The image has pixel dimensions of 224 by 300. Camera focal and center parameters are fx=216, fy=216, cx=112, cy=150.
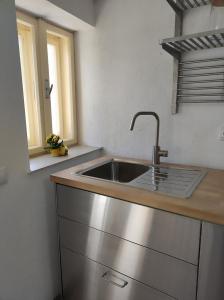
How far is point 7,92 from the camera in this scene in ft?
3.51

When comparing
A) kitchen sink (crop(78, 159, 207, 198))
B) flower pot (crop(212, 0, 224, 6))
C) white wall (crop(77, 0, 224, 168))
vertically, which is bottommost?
kitchen sink (crop(78, 159, 207, 198))

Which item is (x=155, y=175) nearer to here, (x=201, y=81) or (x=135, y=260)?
(x=135, y=260)

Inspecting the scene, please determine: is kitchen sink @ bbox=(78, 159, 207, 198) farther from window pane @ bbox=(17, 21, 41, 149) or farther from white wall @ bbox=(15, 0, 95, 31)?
white wall @ bbox=(15, 0, 95, 31)

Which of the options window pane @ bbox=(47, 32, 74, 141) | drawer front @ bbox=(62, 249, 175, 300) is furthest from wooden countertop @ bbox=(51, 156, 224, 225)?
window pane @ bbox=(47, 32, 74, 141)

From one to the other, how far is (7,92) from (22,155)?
1.10 feet

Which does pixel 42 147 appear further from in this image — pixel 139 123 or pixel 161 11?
pixel 161 11

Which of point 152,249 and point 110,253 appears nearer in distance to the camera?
point 152,249

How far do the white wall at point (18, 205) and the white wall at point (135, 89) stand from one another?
0.55 m

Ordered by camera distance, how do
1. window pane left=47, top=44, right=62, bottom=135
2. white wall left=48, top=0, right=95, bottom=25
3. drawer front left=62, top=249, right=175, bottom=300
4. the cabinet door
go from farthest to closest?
1. window pane left=47, top=44, right=62, bottom=135
2. white wall left=48, top=0, right=95, bottom=25
3. drawer front left=62, top=249, right=175, bottom=300
4. the cabinet door

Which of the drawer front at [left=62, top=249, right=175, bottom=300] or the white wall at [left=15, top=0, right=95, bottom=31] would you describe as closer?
the drawer front at [left=62, top=249, right=175, bottom=300]

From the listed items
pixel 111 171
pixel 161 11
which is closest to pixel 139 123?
pixel 111 171

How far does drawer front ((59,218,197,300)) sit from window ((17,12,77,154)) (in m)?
0.67

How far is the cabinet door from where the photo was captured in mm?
805

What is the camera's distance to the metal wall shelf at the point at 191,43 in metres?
1.05
